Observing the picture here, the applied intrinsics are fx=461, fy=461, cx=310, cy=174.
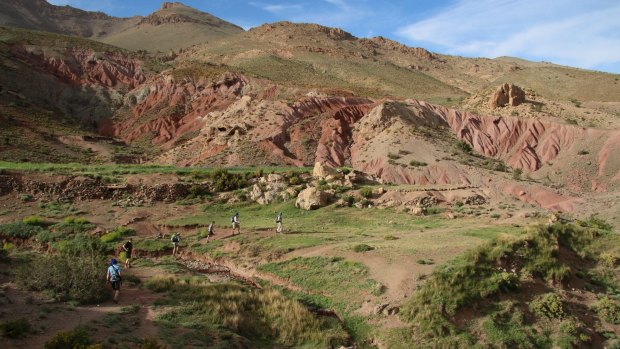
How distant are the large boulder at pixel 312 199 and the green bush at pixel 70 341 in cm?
2142

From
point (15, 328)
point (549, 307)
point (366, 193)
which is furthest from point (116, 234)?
point (549, 307)

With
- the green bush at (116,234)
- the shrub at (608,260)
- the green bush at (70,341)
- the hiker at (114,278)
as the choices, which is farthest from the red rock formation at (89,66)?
the shrub at (608,260)

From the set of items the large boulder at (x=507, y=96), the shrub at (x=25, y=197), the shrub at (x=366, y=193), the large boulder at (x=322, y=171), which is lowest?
the shrub at (x=25, y=197)

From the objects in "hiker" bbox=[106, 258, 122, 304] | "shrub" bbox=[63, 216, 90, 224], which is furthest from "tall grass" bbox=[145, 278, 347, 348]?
"shrub" bbox=[63, 216, 90, 224]

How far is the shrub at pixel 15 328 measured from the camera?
1128cm

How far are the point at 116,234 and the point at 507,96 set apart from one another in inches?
2158

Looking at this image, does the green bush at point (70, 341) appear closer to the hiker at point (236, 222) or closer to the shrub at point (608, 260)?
the hiker at point (236, 222)

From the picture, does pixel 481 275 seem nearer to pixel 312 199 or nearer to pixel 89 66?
pixel 312 199

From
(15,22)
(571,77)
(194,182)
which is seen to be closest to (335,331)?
(194,182)

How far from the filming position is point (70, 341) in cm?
1083

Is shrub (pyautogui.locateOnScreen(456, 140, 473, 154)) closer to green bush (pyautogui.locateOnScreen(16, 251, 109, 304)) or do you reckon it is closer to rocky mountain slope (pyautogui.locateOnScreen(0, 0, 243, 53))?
green bush (pyautogui.locateOnScreen(16, 251, 109, 304))

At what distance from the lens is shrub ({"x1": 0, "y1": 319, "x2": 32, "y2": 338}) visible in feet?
37.0

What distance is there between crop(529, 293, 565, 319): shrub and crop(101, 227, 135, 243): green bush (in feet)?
71.7

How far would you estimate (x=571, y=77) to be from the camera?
97.3 meters
